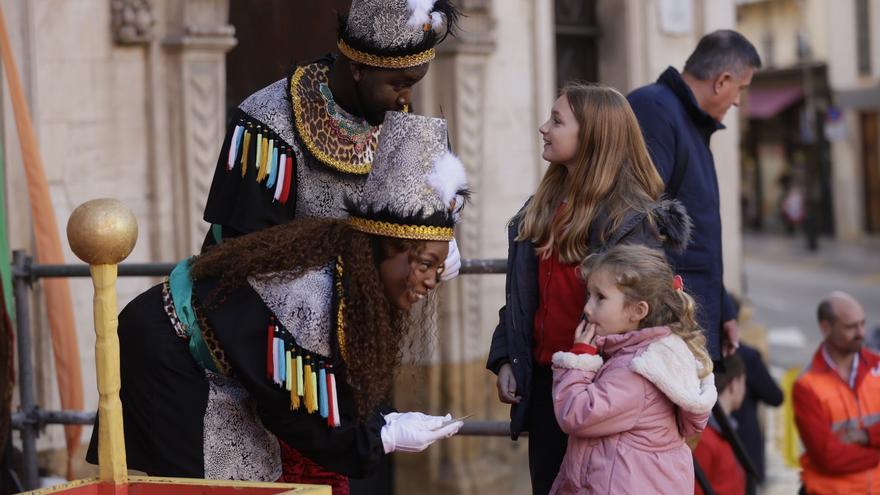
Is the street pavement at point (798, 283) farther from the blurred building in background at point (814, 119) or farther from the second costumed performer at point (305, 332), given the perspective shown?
the second costumed performer at point (305, 332)

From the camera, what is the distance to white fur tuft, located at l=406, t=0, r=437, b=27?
3.97 meters

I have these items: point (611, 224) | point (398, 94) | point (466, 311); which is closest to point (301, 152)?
point (398, 94)

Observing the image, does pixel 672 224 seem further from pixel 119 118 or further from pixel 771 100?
pixel 771 100

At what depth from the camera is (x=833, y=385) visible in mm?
6281

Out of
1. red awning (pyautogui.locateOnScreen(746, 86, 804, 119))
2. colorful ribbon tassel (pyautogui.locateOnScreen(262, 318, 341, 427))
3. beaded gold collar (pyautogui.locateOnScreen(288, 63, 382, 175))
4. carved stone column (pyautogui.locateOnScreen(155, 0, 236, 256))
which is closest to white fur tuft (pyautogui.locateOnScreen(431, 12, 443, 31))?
beaded gold collar (pyautogui.locateOnScreen(288, 63, 382, 175))

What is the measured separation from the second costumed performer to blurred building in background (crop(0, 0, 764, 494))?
1944 mm

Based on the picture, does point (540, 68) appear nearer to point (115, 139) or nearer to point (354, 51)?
point (115, 139)

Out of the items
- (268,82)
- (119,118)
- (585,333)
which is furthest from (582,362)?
(268,82)

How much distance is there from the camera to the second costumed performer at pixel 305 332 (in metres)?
3.30

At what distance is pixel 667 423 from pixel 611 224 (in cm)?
56

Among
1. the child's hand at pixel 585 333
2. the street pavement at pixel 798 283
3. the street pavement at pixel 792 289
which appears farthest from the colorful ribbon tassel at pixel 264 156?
the street pavement at pixel 798 283

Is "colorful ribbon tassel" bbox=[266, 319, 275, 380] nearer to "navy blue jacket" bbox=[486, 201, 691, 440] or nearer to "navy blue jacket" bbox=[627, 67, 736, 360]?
"navy blue jacket" bbox=[486, 201, 691, 440]

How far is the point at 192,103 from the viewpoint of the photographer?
703 centimetres

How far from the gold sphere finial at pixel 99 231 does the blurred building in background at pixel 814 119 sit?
25156 millimetres
